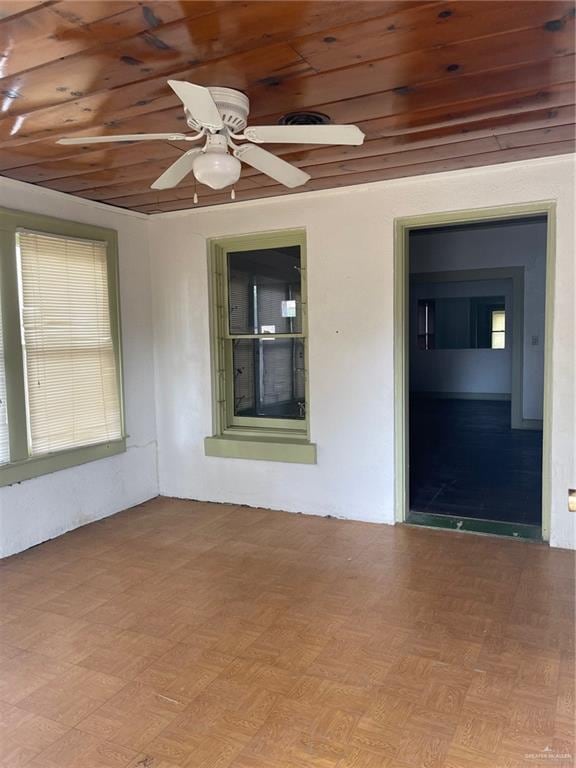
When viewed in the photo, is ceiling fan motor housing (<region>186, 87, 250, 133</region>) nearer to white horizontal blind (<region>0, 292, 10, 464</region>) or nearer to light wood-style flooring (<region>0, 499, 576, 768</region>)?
white horizontal blind (<region>0, 292, 10, 464</region>)

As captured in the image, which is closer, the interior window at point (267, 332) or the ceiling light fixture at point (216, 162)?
the ceiling light fixture at point (216, 162)

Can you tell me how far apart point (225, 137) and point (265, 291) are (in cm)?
244

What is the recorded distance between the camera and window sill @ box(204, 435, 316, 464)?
4.24 metres

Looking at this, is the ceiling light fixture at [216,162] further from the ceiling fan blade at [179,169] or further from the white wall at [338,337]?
the white wall at [338,337]

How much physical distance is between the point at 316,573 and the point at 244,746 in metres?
1.41

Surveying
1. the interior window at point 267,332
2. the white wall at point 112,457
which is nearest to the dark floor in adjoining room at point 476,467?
the interior window at point 267,332

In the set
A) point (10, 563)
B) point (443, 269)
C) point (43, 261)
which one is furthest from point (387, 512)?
point (443, 269)

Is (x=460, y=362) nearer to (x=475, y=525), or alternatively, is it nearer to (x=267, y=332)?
(x=267, y=332)

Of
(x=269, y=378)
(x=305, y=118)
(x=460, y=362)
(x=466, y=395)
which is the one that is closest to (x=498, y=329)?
(x=460, y=362)

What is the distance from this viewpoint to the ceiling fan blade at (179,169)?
2256 mm

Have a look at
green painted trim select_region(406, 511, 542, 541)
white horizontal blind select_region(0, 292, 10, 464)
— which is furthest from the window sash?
white horizontal blind select_region(0, 292, 10, 464)

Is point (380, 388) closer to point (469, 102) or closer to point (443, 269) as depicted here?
point (469, 102)

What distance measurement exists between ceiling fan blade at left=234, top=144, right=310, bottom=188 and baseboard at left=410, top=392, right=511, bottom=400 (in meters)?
8.70

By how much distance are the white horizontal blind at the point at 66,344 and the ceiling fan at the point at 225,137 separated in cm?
168
